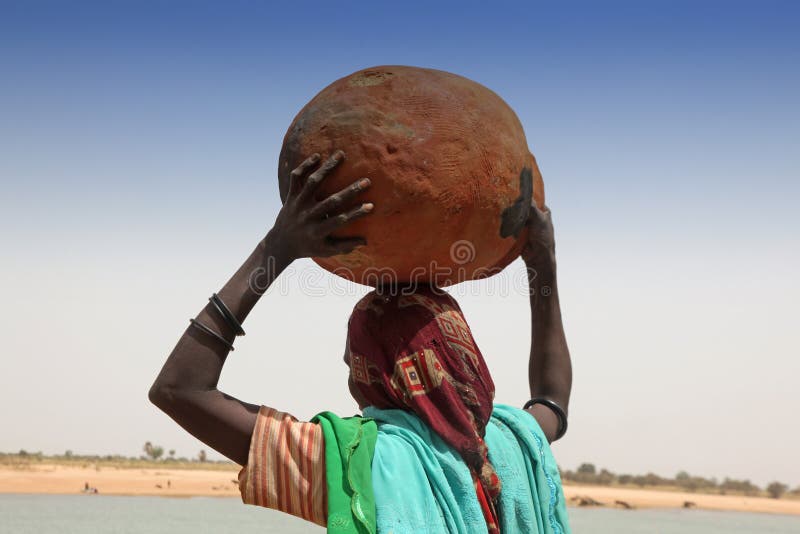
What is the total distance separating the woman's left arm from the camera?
2.33m

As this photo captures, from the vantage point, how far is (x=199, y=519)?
14.9 meters

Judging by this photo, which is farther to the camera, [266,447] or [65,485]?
[65,485]

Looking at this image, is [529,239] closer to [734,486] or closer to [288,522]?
[288,522]

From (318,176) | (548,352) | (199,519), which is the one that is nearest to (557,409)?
(548,352)

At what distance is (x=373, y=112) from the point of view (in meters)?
2.57

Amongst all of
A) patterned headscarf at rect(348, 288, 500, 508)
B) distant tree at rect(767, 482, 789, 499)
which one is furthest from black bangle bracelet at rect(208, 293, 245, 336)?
distant tree at rect(767, 482, 789, 499)

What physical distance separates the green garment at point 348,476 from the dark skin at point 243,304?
0.79 feet

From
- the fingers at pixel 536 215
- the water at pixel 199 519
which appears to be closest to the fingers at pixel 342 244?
the fingers at pixel 536 215

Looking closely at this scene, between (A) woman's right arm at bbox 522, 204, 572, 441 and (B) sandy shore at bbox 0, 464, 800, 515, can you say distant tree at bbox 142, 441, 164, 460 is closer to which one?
(B) sandy shore at bbox 0, 464, 800, 515

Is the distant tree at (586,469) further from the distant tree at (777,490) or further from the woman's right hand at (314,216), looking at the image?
the woman's right hand at (314,216)

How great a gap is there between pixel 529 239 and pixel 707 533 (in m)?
15.2

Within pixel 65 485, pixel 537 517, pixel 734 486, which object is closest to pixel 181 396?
pixel 537 517

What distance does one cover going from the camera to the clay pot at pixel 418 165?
2521 millimetres

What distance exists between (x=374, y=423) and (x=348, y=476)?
0.24 metres
